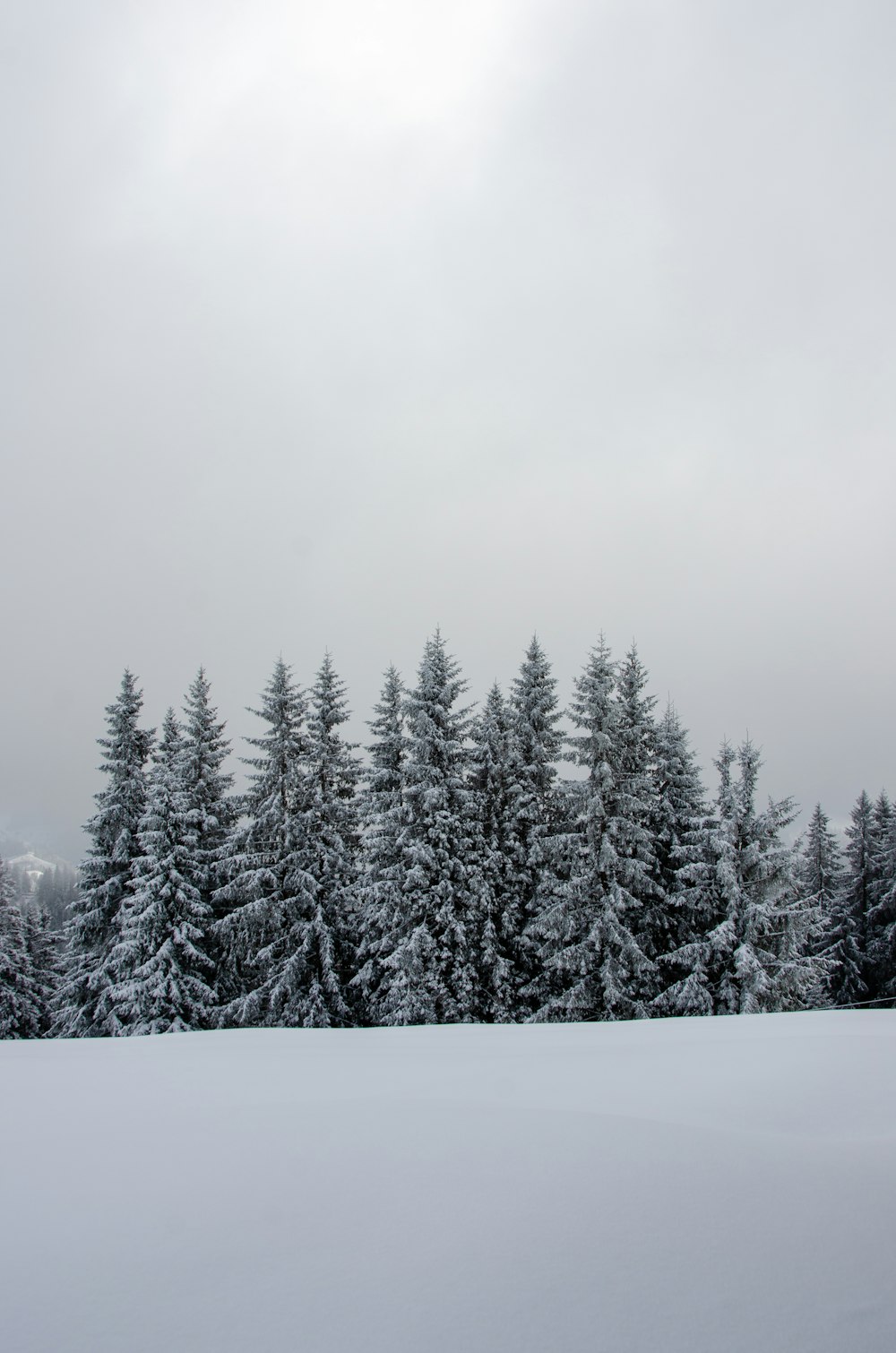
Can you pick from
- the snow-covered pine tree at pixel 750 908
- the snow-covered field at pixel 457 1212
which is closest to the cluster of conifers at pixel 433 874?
the snow-covered pine tree at pixel 750 908

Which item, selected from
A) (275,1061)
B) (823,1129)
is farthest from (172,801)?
(823,1129)

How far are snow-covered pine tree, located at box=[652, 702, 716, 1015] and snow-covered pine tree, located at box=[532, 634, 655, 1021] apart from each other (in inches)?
28.5

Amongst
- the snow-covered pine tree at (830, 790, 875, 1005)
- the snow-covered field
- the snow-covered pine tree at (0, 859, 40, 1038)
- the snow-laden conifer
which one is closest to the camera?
the snow-covered field

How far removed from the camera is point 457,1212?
129 inches

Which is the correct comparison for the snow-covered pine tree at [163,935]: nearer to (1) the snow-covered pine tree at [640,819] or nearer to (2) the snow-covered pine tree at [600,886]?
(2) the snow-covered pine tree at [600,886]

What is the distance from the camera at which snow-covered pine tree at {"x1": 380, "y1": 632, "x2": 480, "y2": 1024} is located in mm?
20828

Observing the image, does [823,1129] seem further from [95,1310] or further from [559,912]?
[559,912]

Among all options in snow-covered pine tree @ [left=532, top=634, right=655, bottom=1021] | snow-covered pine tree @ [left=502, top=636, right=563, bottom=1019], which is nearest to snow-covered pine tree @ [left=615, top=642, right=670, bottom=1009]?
snow-covered pine tree @ [left=532, top=634, right=655, bottom=1021]

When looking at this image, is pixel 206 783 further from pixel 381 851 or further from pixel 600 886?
pixel 600 886

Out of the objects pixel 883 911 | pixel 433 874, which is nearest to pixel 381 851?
pixel 433 874

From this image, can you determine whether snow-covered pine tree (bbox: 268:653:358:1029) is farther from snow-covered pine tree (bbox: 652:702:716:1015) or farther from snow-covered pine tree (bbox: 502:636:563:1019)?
snow-covered pine tree (bbox: 652:702:716:1015)

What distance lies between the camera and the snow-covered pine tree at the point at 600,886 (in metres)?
20.5

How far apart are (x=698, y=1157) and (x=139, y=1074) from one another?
4759 mm

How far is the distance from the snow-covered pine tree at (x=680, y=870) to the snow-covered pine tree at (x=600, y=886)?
0.72 metres
